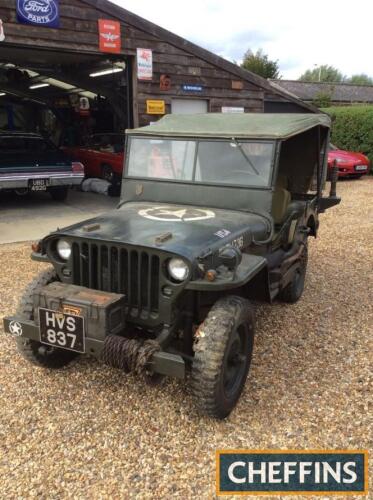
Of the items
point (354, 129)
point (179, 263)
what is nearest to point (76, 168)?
point (179, 263)

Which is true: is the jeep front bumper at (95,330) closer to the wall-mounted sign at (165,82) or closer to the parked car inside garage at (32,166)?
the parked car inside garage at (32,166)

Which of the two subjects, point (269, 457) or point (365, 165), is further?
point (365, 165)

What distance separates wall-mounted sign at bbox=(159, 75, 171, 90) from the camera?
10.1 meters

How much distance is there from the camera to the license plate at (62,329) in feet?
9.34

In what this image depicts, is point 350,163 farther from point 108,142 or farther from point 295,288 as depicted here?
point 295,288

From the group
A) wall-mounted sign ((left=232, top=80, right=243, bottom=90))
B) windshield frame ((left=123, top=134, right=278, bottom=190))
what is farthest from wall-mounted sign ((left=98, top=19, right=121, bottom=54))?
windshield frame ((left=123, top=134, right=278, bottom=190))

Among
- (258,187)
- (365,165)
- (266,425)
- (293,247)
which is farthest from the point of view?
(365,165)

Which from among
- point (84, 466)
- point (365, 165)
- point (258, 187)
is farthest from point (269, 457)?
point (365, 165)

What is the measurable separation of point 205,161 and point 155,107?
261 inches

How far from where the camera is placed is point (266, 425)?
9.87 feet

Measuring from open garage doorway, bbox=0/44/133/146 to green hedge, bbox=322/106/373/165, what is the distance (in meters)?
8.50

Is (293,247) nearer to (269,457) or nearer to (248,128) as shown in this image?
(248,128)

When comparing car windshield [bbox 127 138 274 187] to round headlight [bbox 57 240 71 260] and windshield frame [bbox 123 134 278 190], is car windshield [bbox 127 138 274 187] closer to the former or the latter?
windshield frame [bbox 123 134 278 190]

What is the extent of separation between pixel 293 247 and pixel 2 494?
325cm
